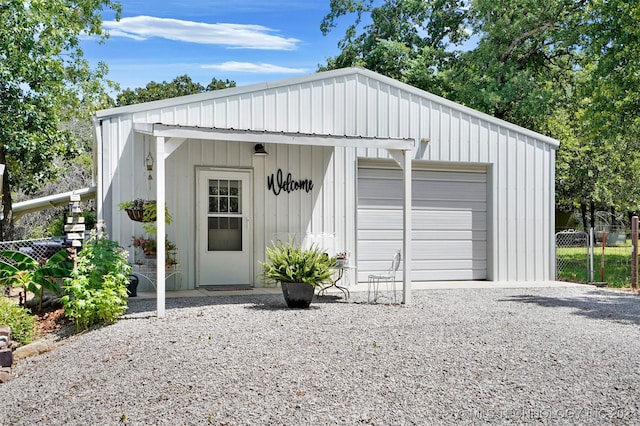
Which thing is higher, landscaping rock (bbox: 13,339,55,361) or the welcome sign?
the welcome sign

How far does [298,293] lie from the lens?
8461 millimetres

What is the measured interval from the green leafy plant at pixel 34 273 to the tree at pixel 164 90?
25.8 m

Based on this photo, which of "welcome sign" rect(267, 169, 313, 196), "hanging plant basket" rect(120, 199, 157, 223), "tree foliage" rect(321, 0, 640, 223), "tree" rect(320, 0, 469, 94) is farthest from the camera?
"tree" rect(320, 0, 469, 94)

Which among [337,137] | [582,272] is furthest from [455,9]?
[337,137]

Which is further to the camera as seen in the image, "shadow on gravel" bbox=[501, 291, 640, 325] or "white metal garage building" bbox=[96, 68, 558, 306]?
"white metal garage building" bbox=[96, 68, 558, 306]

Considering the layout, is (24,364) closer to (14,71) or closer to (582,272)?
(14,71)

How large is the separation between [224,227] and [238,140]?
2530 millimetres

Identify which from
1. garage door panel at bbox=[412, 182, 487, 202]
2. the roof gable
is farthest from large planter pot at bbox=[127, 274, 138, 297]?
garage door panel at bbox=[412, 182, 487, 202]

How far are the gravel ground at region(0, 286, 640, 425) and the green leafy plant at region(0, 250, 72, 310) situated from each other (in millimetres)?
1654

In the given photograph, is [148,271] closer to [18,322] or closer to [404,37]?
[18,322]

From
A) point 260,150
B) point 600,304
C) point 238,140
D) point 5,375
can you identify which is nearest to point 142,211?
point 238,140

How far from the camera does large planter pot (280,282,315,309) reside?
8.44 m

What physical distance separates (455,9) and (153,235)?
16.8 m

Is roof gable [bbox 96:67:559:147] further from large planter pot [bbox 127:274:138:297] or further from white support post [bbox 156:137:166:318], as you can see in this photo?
large planter pot [bbox 127:274:138:297]
